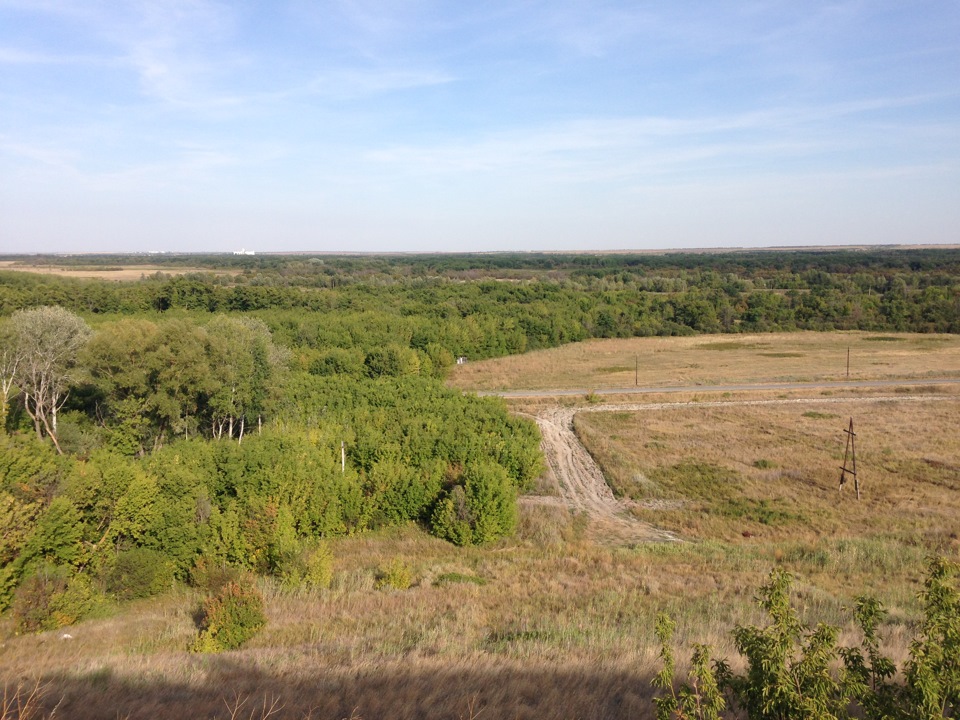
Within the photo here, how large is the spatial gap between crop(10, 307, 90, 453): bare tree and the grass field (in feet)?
52.1

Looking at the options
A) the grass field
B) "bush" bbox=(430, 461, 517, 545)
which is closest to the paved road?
the grass field

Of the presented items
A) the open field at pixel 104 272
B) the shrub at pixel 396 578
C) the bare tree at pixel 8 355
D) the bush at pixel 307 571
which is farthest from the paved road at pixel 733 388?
the open field at pixel 104 272

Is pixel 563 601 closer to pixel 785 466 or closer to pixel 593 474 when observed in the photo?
pixel 593 474

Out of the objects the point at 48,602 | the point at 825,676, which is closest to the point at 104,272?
the point at 48,602

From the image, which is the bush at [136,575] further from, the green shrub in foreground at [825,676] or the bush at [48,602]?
the green shrub in foreground at [825,676]

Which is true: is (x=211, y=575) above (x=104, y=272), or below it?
below

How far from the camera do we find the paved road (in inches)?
Result: 1895

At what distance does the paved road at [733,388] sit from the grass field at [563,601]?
11110 mm

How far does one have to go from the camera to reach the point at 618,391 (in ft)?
159

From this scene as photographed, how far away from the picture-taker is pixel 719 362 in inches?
2589

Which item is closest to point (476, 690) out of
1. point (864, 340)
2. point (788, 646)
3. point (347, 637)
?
point (347, 637)

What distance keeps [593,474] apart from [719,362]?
130 feet

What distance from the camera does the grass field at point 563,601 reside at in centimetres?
930

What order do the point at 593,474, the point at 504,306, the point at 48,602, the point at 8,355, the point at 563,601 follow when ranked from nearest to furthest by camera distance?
1. the point at 48,602
2. the point at 563,601
3. the point at 8,355
4. the point at 593,474
5. the point at 504,306
